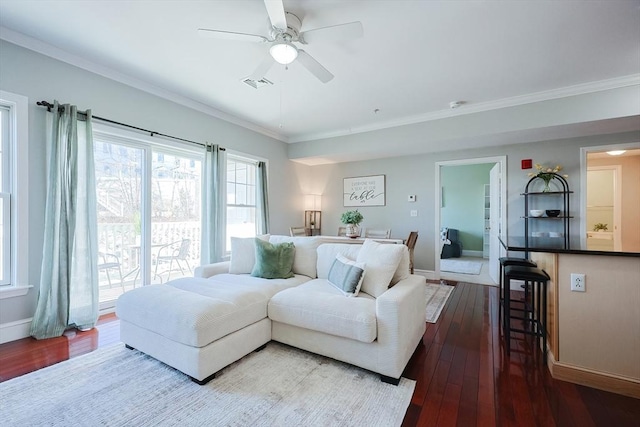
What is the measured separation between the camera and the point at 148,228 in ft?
11.6

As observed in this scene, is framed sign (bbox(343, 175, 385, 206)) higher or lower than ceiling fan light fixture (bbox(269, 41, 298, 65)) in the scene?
lower

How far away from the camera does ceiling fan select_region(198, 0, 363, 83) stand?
189 cm

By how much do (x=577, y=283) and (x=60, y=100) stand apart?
15.8 ft

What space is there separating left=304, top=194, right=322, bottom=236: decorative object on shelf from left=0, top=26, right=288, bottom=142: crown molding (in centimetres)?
232

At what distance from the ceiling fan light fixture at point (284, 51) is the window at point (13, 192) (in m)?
2.39


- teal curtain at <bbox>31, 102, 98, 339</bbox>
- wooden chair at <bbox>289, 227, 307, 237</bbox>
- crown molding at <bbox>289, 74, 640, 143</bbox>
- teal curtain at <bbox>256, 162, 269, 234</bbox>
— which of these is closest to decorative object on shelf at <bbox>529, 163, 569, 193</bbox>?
crown molding at <bbox>289, 74, 640, 143</bbox>

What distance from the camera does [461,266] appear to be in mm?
6336

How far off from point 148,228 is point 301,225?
10.5 feet

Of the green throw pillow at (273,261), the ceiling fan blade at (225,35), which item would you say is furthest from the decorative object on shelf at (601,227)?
the ceiling fan blade at (225,35)

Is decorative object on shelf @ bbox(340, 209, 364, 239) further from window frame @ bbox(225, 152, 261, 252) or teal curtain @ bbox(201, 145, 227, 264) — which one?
teal curtain @ bbox(201, 145, 227, 264)

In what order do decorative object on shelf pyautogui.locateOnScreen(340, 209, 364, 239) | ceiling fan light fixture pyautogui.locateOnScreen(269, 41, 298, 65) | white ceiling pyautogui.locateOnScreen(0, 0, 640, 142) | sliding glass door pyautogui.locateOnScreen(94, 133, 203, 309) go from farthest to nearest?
1. decorative object on shelf pyautogui.locateOnScreen(340, 209, 364, 239)
2. sliding glass door pyautogui.locateOnScreen(94, 133, 203, 309)
3. ceiling fan light fixture pyautogui.locateOnScreen(269, 41, 298, 65)
4. white ceiling pyautogui.locateOnScreen(0, 0, 640, 142)

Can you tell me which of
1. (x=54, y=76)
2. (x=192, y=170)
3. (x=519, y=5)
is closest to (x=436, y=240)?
(x=519, y=5)

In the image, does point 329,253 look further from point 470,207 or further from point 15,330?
point 470,207

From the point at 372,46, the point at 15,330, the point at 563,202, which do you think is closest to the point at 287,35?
the point at 372,46
